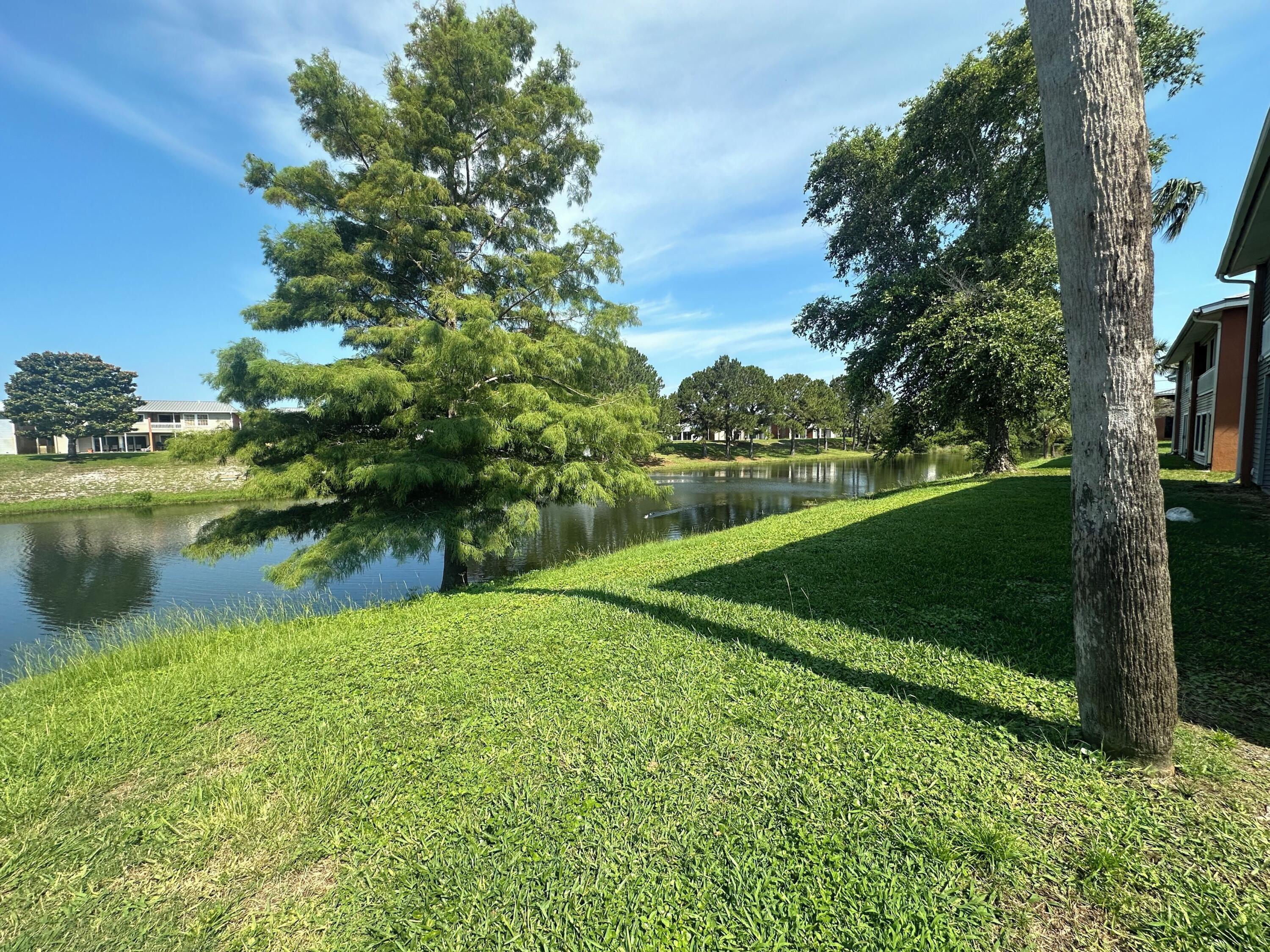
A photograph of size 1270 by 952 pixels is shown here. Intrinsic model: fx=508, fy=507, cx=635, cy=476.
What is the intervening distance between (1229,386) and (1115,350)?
15.4 metres

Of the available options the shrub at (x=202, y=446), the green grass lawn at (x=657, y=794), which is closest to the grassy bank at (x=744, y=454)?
the shrub at (x=202, y=446)

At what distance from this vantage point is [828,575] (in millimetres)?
5500

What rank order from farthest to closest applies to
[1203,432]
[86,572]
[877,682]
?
[1203,432], [86,572], [877,682]

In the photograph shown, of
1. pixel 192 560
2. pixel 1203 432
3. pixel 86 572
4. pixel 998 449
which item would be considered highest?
pixel 1203 432

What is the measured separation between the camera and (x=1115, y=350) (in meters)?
2.07

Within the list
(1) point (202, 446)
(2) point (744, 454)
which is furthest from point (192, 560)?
(2) point (744, 454)

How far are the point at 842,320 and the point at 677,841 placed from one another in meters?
16.7

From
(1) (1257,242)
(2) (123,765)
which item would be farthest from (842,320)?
(2) (123,765)

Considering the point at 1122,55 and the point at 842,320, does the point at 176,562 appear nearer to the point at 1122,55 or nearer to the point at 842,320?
the point at 1122,55

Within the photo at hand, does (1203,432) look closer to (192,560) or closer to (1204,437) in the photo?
(1204,437)

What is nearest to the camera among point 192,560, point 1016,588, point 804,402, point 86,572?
point 1016,588

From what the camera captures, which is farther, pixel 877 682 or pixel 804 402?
pixel 804 402

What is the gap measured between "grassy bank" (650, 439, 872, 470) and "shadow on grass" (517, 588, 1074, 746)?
4028cm

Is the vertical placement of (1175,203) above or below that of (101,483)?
above
